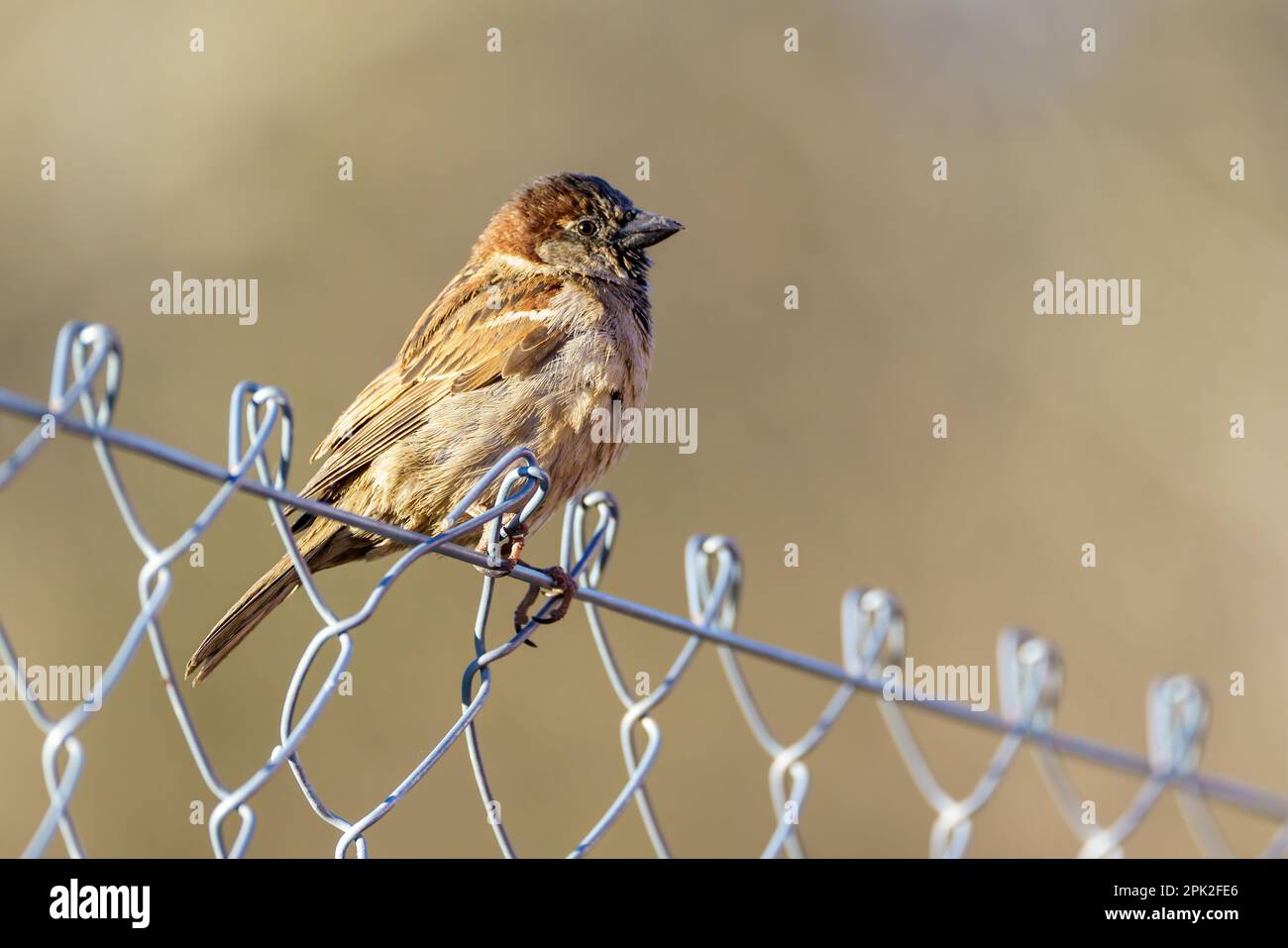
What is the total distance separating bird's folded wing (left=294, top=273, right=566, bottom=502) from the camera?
4.02m

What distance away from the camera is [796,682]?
7.45 meters

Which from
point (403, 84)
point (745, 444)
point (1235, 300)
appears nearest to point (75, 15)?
point (403, 84)

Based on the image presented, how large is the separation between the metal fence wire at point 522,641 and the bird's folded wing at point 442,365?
126 cm

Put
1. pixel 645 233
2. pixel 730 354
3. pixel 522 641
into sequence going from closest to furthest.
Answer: pixel 522 641 < pixel 645 233 < pixel 730 354

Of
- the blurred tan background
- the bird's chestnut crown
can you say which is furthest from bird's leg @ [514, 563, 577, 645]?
the blurred tan background

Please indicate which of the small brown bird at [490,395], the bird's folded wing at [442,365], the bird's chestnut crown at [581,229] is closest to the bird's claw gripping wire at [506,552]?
the small brown bird at [490,395]

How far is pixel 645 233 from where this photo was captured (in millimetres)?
4492

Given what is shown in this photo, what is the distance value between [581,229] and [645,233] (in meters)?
0.22

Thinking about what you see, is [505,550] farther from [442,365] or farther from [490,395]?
[442,365]

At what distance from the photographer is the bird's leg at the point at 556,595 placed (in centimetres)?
273

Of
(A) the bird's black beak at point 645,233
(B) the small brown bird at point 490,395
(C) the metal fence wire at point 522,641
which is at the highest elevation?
(A) the bird's black beak at point 645,233

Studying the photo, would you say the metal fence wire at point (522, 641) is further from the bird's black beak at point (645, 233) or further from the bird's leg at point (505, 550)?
the bird's black beak at point (645, 233)

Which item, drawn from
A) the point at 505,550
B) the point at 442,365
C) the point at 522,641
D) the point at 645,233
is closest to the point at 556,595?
the point at 522,641
